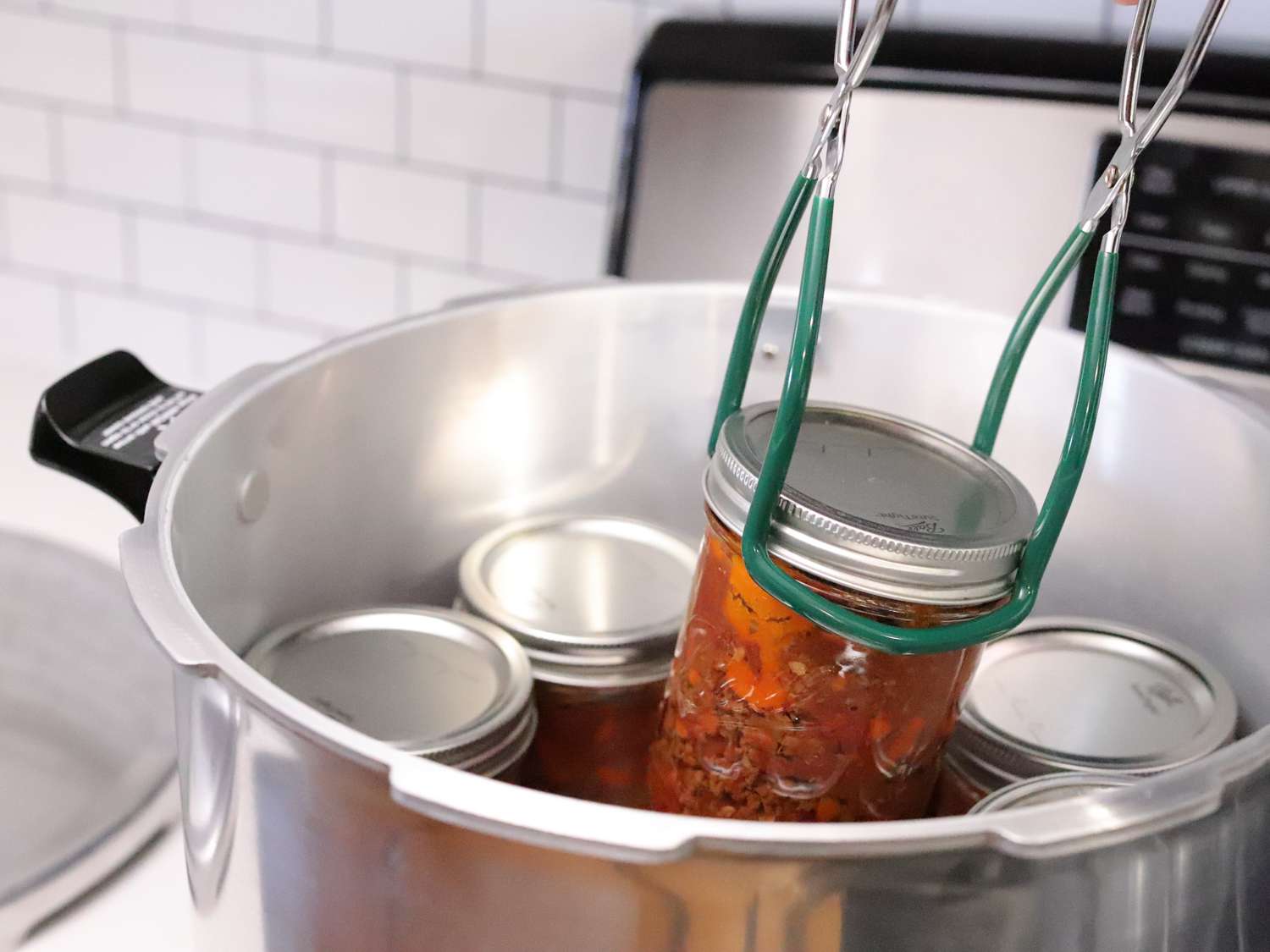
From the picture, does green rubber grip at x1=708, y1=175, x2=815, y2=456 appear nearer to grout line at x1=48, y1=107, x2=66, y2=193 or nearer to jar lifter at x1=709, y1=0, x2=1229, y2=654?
jar lifter at x1=709, y1=0, x2=1229, y2=654

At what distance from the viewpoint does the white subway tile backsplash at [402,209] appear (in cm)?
76

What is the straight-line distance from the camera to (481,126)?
2.41 feet

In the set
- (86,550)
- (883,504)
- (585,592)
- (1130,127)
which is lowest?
(86,550)

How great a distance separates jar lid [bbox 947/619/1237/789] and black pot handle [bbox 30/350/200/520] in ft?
0.91

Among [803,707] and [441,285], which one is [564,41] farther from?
[803,707]

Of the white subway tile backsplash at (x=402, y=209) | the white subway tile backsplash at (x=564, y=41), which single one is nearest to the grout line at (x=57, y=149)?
the white subway tile backsplash at (x=402, y=209)

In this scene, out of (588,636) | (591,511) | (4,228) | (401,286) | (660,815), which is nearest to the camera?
(660,815)

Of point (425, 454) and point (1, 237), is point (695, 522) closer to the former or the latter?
point (425, 454)

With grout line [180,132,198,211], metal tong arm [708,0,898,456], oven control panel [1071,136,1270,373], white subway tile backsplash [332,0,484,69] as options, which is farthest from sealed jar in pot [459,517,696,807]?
grout line [180,132,198,211]

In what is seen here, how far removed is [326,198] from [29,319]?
0.28 metres

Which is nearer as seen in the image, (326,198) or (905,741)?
(905,741)

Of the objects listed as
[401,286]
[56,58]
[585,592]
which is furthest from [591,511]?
[56,58]

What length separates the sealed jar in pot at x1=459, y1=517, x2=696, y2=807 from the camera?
0.46 meters

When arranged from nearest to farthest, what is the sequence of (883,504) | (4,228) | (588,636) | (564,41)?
(883,504), (588,636), (564,41), (4,228)
